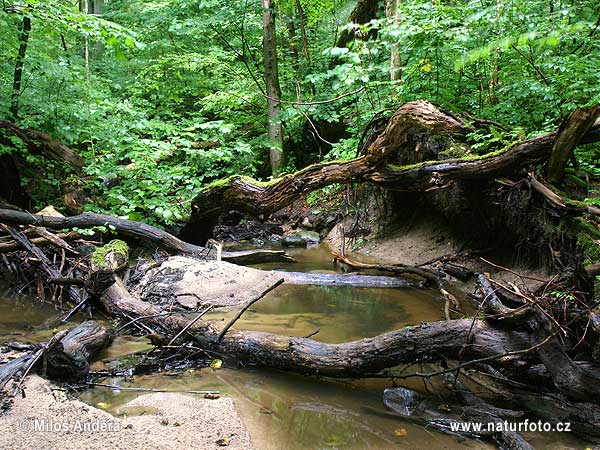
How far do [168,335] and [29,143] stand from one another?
596cm

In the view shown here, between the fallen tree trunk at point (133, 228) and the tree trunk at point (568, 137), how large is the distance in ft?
14.9

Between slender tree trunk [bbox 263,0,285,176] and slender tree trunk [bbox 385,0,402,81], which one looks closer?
slender tree trunk [bbox 385,0,402,81]

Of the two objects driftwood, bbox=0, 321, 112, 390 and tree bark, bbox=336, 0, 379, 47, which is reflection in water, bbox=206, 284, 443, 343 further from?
→ tree bark, bbox=336, 0, 379, 47

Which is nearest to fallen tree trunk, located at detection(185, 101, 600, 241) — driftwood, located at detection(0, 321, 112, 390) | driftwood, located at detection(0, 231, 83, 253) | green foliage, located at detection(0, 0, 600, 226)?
green foliage, located at detection(0, 0, 600, 226)

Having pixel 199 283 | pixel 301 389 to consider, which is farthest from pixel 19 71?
pixel 301 389

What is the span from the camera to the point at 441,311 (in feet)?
17.8

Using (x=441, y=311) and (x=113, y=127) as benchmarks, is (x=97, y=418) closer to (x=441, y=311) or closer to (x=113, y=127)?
(x=441, y=311)

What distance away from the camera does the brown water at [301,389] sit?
2830 millimetres

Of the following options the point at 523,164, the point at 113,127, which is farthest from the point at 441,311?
the point at 113,127

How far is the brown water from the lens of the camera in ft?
9.29

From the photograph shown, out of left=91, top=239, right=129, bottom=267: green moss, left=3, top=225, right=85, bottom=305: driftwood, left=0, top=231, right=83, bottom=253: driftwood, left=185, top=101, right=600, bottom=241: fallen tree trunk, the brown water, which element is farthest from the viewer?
left=0, top=231, right=83, bottom=253: driftwood

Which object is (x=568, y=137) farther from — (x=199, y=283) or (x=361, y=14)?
(x=361, y=14)

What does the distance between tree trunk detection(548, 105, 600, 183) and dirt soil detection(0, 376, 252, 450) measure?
4.67 meters

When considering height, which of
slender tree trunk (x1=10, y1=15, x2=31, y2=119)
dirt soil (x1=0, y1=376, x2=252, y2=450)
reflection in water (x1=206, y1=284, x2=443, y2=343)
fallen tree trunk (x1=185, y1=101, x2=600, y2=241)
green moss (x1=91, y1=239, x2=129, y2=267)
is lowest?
reflection in water (x1=206, y1=284, x2=443, y2=343)
